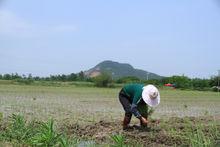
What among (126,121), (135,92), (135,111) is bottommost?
(126,121)

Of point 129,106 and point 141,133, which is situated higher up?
point 129,106

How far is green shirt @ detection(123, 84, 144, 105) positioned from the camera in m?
9.14

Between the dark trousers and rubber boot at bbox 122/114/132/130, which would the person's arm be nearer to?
the dark trousers

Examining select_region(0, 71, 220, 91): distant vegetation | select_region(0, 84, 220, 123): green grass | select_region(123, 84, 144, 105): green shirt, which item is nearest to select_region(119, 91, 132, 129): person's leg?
select_region(123, 84, 144, 105): green shirt

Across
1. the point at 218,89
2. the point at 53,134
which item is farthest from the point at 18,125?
the point at 218,89

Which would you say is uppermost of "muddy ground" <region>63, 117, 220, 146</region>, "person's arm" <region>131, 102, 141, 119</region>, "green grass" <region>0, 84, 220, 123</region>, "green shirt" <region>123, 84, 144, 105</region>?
"green shirt" <region>123, 84, 144, 105</region>

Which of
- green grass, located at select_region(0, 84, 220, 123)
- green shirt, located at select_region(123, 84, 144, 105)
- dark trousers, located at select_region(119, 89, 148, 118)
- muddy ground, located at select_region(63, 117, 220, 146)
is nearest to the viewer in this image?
muddy ground, located at select_region(63, 117, 220, 146)

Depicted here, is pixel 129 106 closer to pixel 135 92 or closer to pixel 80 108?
pixel 135 92

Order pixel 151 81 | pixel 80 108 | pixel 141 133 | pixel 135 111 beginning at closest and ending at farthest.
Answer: pixel 141 133 < pixel 135 111 < pixel 80 108 < pixel 151 81

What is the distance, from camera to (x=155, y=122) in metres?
11.1

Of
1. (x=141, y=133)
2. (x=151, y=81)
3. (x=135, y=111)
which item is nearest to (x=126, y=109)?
(x=135, y=111)

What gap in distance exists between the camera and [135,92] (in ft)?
30.8

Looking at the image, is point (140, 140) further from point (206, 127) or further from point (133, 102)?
point (206, 127)

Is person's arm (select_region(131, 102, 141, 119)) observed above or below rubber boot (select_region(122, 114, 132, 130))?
above
